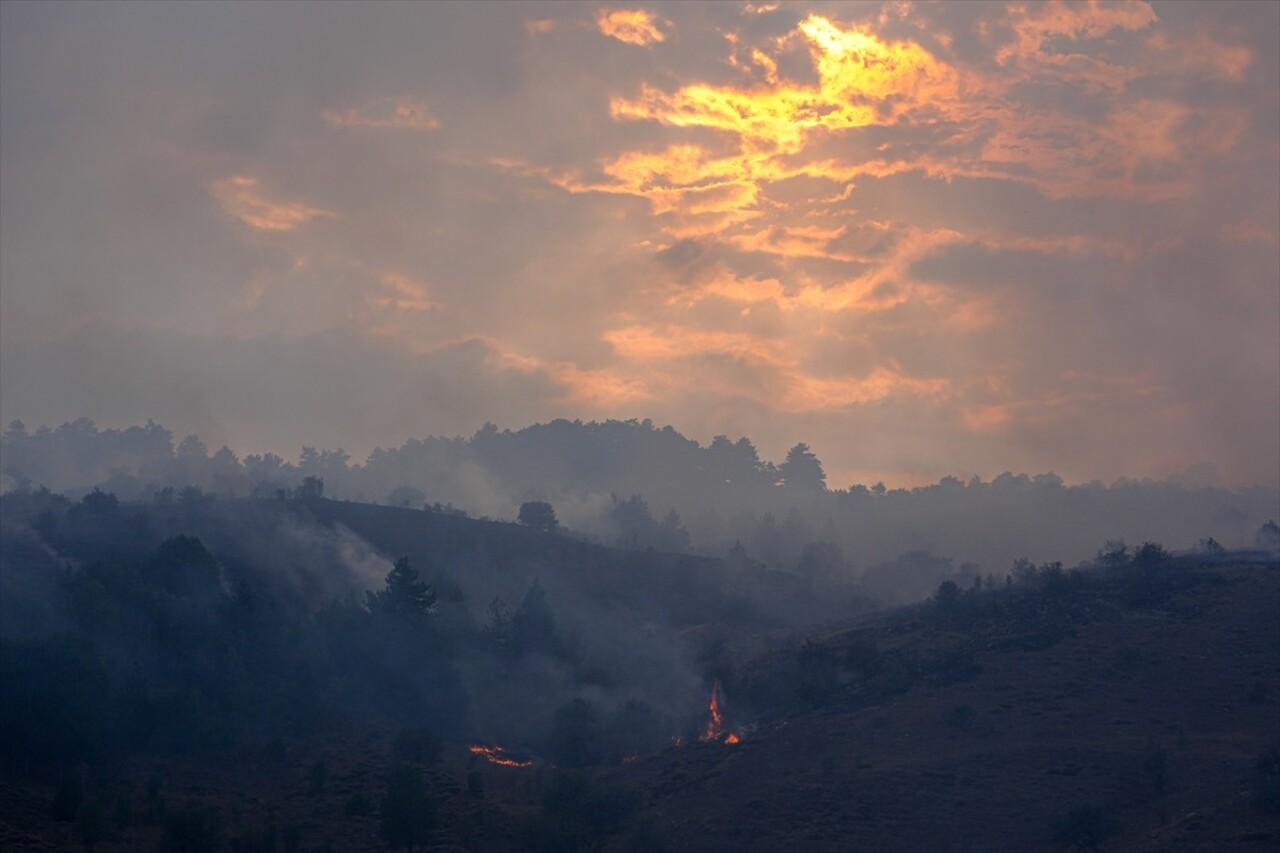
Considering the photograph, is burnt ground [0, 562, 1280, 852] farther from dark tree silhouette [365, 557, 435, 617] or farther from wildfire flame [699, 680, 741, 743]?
dark tree silhouette [365, 557, 435, 617]

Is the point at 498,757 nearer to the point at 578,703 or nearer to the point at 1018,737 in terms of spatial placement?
the point at 578,703

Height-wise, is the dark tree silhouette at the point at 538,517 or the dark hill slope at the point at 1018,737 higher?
the dark tree silhouette at the point at 538,517

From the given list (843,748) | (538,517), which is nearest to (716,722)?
(843,748)

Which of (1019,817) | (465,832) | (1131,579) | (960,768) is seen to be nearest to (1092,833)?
(1019,817)

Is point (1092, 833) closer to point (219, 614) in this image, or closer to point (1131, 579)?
point (1131, 579)

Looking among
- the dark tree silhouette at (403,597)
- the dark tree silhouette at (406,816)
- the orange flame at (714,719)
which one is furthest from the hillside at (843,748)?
the dark tree silhouette at (403,597)

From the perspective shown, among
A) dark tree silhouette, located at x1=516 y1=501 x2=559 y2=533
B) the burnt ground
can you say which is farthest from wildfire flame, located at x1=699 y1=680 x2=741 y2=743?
dark tree silhouette, located at x1=516 y1=501 x2=559 y2=533

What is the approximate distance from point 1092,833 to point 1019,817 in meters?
4.71

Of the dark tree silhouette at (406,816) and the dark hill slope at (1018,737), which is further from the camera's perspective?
the dark tree silhouette at (406,816)

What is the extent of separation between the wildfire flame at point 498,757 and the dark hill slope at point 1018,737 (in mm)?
10705

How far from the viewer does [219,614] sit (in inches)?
4360

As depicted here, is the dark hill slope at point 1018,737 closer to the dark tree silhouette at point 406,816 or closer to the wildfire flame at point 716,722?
the wildfire flame at point 716,722

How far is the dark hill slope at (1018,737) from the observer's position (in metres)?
75.6

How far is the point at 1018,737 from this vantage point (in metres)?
86.0
